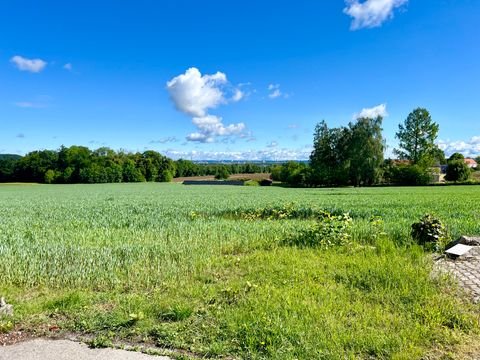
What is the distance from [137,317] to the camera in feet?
13.0

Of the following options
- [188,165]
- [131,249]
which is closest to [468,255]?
[131,249]

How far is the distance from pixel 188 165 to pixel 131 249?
119808 mm

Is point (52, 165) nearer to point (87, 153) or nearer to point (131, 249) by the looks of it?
point (87, 153)

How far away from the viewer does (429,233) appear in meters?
7.25

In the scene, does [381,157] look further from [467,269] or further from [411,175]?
[467,269]

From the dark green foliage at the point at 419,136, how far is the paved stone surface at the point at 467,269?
59.7 meters

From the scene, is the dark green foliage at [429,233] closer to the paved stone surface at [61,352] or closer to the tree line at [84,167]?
the paved stone surface at [61,352]

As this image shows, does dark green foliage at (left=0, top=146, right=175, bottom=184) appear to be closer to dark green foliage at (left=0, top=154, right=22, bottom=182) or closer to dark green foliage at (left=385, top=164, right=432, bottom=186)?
dark green foliage at (left=0, top=154, right=22, bottom=182)

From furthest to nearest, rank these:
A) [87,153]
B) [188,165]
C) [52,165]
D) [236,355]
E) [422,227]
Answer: [188,165] < [87,153] < [52,165] < [422,227] < [236,355]

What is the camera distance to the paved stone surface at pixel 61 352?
3250 millimetres

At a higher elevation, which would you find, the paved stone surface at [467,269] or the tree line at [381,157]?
the tree line at [381,157]

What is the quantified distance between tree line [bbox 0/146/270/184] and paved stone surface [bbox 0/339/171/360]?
9025cm

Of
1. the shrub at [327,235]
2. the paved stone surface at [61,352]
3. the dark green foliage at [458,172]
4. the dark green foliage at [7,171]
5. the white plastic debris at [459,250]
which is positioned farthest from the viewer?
the dark green foliage at [7,171]

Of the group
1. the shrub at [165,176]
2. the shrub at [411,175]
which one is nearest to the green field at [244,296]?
the shrub at [411,175]
